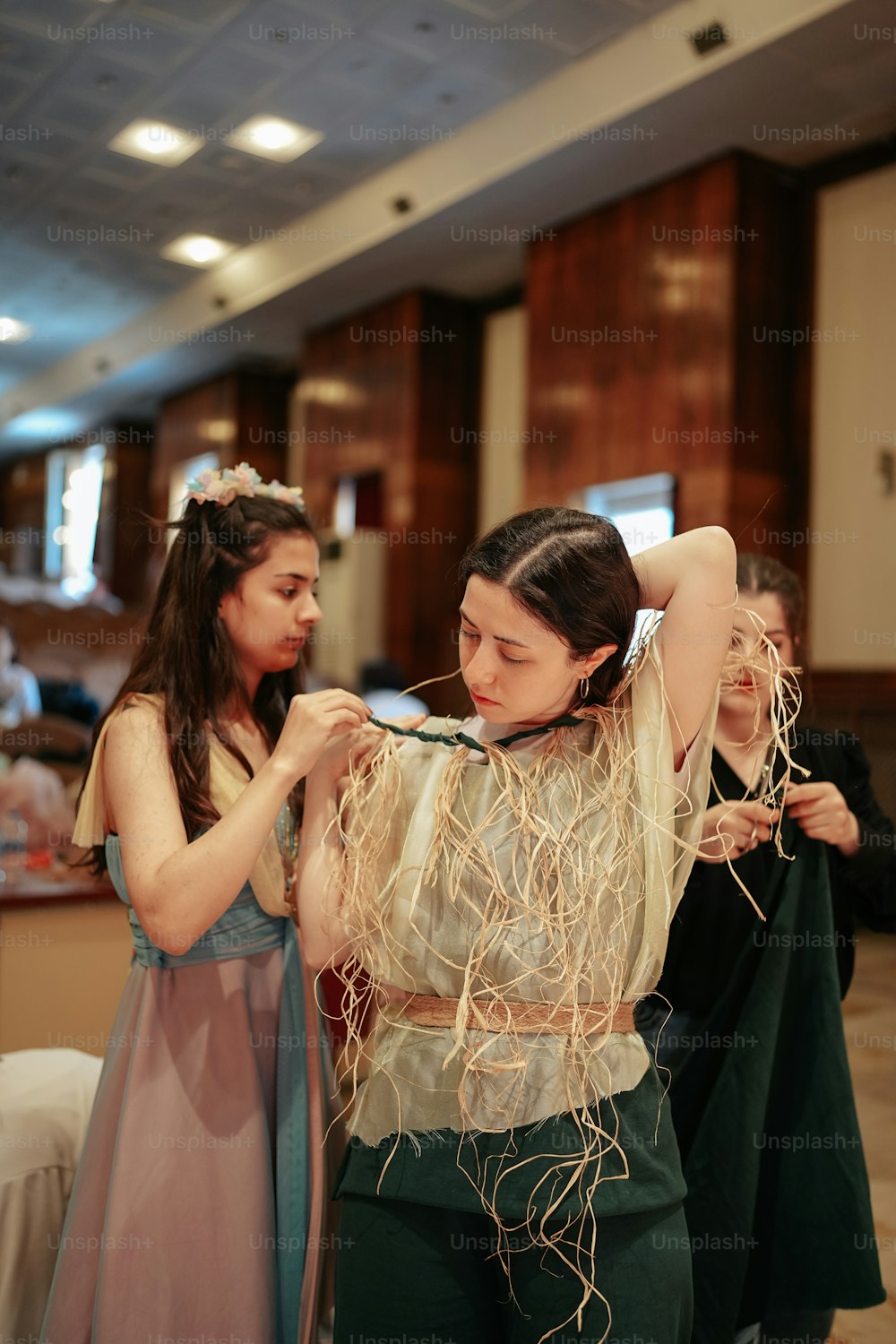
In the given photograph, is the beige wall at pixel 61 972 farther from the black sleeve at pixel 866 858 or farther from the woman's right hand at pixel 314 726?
the black sleeve at pixel 866 858

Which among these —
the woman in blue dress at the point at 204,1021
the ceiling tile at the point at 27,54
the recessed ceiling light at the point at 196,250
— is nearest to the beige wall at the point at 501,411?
the recessed ceiling light at the point at 196,250

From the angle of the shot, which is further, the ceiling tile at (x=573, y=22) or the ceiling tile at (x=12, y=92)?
the ceiling tile at (x=12, y=92)

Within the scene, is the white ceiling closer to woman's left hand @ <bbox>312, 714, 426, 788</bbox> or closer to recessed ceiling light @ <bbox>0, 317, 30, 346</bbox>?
recessed ceiling light @ <bbox>0, 317, 30, 346</bbox>

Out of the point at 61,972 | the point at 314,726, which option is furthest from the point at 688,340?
the point at 314,726

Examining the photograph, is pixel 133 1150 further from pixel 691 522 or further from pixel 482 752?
pixel 691 522

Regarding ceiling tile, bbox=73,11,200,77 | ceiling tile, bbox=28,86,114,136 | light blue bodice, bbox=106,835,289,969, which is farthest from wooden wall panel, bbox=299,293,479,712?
light blue bodice, bbox=106,835,289,969

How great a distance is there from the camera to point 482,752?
1311 mm

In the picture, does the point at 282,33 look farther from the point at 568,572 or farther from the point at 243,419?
the point at 568,572

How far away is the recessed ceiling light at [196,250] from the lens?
29.3 feet

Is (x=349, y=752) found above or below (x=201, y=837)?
above

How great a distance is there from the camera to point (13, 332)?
11.5 metres

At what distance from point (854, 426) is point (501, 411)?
3379mm

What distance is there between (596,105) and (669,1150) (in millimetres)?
6052

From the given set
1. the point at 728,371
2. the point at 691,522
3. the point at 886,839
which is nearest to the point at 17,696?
the point at 691,522
